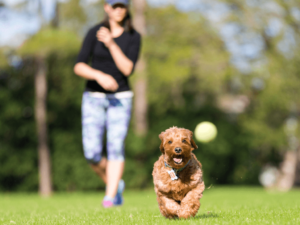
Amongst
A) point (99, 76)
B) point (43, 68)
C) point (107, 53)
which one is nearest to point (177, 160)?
point (99, 76)

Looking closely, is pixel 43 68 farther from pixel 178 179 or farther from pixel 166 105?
pixel 178 179

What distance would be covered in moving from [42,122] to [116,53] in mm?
7576

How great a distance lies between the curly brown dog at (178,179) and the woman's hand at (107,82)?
1200 mm

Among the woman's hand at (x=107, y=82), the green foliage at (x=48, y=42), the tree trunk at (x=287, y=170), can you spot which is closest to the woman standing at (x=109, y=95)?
the woman's hand at (x=107, y=82)

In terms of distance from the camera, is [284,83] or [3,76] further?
[284,83]

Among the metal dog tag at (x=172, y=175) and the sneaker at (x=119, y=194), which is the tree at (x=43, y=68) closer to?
the sneaker at (x=119, y=194)

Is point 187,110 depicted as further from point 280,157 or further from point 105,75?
point 105,75

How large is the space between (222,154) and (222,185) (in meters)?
1.77

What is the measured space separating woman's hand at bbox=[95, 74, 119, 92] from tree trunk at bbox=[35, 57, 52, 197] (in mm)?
7580

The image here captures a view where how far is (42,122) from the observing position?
12102 mm

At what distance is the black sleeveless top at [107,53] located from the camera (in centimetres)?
532

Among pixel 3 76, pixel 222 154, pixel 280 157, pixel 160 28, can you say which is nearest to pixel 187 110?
pixel 222 154

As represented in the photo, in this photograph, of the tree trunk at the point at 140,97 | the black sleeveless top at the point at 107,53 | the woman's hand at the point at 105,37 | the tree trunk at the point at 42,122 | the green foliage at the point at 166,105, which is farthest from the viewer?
the tree trunk at the point at 140,97

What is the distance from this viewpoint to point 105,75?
4938 mm
